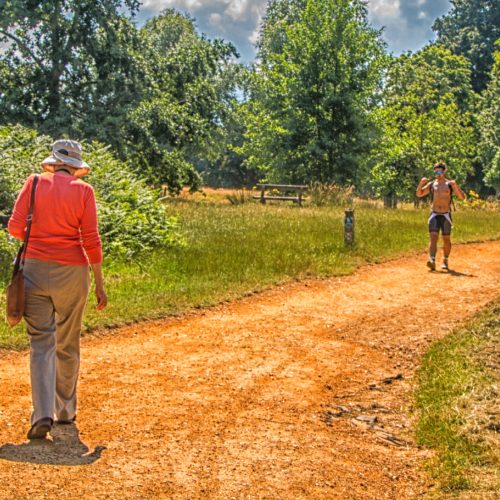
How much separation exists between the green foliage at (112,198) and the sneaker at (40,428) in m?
8.56

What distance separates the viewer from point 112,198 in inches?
640

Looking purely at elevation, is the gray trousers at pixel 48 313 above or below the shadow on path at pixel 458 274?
above

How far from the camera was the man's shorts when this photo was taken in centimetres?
1471

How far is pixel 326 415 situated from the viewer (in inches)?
246

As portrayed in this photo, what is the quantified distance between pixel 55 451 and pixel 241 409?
5.75 ft

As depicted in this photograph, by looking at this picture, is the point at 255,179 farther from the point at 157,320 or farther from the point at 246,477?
the point at 246,477

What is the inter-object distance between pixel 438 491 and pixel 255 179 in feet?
226

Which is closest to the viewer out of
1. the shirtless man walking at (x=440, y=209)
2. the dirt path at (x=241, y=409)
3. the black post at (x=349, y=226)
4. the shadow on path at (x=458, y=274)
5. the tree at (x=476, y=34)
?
the dirt path at (x=241, y=409)

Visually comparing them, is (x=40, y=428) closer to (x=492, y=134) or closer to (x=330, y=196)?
(x=330, y=196)

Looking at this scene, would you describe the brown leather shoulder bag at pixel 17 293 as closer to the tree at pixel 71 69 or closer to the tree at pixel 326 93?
the tree at pixel 71 69

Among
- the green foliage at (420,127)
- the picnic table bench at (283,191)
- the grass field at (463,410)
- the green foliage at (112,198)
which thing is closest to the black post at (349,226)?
the green foliage at (112,198)

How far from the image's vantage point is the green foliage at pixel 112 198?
549 inches

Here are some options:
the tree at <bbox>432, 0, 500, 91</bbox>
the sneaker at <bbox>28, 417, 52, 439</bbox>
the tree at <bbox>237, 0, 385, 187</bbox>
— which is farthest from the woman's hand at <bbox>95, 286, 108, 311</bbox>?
the tree at <bbox>432, 0, 500, 91</bbox>

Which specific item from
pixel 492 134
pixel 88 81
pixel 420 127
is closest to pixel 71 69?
pixel 88 81
